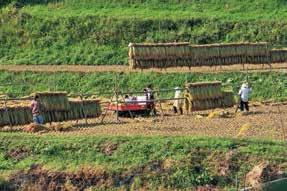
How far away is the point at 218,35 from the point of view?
5725 centimetres

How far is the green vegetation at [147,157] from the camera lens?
33312 millimetres

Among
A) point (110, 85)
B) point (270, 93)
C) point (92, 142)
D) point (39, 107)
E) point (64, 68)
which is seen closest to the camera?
point (92, 142)

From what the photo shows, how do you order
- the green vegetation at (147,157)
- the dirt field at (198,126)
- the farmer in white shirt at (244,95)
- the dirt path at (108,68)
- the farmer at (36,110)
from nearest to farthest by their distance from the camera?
the green vegetation at (147,157)
the dirt field at (198,126)
the farmer at (36,110)
the farmer in white shirt at (244,95)
the dirt path at (108,68)

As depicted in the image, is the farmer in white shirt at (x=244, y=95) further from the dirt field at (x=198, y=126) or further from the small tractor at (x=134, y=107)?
the small tractor at (x=134, y=107)

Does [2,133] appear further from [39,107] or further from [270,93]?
[270,93]

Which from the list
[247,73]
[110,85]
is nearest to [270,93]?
[247,73]

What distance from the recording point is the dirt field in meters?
37.4

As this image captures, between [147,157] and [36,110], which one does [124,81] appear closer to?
[36,110]

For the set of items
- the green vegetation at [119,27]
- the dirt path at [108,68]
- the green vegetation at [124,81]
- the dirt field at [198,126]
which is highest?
the green vegetation at [119,27]

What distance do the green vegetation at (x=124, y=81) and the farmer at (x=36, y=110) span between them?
1175 centimetres

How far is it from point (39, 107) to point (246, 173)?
412 inches

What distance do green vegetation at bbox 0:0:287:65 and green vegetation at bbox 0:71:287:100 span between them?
3.02m

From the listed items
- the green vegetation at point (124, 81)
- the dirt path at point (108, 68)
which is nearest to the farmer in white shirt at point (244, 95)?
the green vegetation at point (124, 81)

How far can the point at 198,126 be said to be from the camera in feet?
127
